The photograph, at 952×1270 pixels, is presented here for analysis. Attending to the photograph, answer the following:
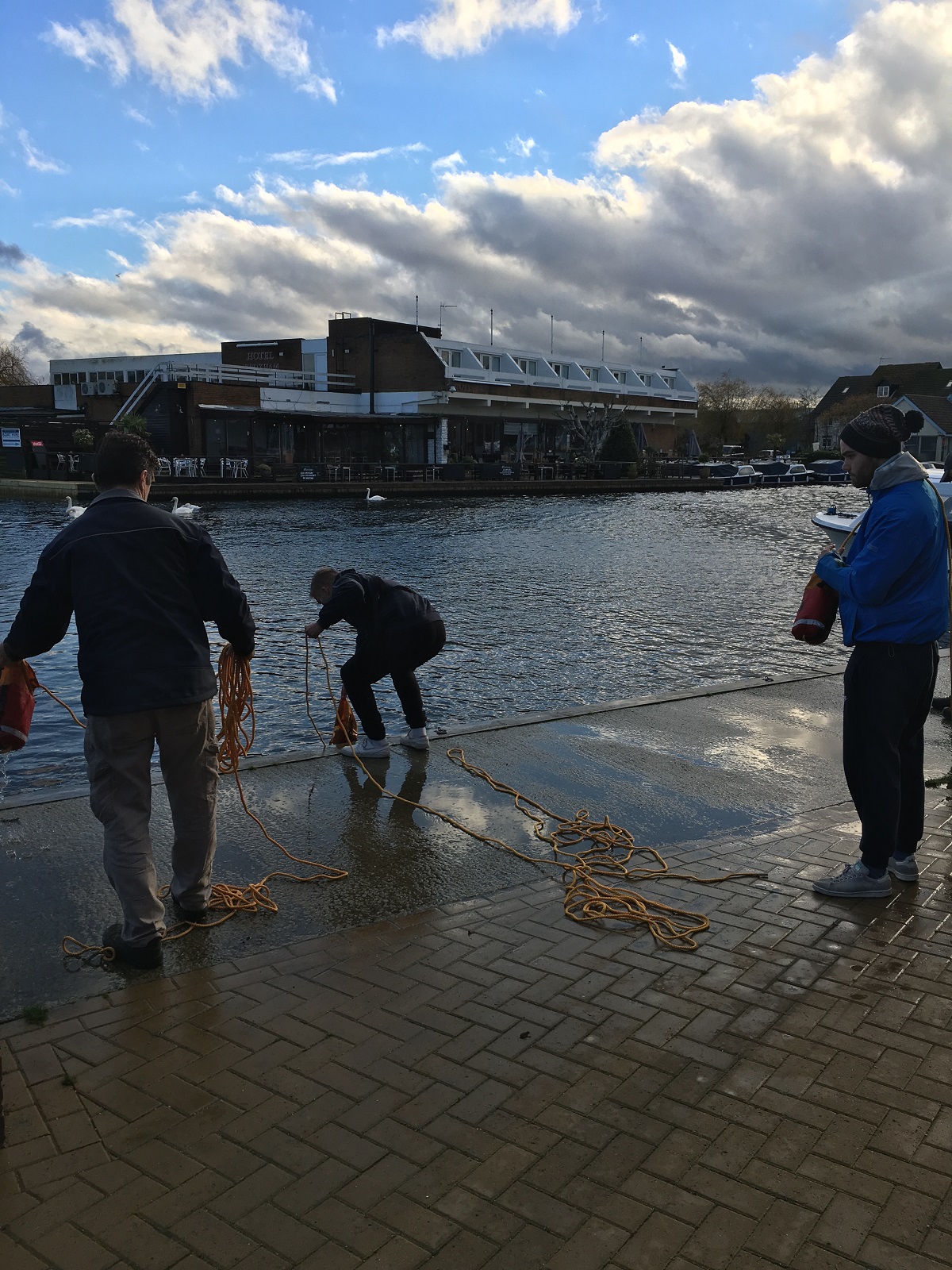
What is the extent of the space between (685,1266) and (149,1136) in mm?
1549

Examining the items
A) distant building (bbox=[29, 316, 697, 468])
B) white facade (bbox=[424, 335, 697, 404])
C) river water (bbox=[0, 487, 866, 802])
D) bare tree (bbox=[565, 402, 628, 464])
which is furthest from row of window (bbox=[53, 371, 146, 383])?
bare tree (bbox=[565, 402, 628, 464])

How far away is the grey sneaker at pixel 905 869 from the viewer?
4.72 m

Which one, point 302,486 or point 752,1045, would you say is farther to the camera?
point 302,486

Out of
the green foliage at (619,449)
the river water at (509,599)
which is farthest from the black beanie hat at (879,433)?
the green foliage at (619,449)

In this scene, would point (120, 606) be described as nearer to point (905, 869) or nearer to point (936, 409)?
point (905, 869)

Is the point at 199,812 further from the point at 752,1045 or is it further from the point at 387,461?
the point at 387,461

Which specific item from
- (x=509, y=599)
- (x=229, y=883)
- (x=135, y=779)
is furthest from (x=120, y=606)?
(x=509, y=599)

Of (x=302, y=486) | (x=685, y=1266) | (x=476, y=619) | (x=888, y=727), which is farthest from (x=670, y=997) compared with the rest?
(x=302, y=486)

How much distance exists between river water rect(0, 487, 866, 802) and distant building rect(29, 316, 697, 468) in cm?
1475

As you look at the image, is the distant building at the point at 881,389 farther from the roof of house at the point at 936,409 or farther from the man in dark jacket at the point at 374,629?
the man in dark jacket at the point at 374,629

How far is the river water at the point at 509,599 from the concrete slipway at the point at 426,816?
1.94 meters

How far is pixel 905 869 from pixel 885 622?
→ 4.09 feet

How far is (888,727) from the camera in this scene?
4438 millimetres

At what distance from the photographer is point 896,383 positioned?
11300 centimetres
